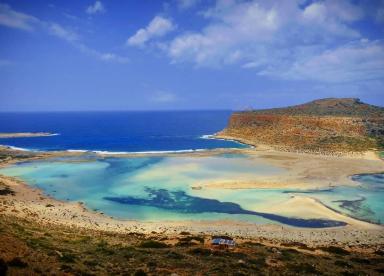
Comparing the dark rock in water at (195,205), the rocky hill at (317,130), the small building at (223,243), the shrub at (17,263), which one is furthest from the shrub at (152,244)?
the rocky hill at (317,130)

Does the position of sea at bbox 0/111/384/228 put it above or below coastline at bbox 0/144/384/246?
above

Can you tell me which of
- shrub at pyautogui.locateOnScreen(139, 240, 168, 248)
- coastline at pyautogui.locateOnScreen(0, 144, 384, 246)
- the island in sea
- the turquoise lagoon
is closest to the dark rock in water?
the turquoise lagoon

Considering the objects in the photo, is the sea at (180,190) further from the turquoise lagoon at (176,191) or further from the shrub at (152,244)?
the shrub at (152,244)

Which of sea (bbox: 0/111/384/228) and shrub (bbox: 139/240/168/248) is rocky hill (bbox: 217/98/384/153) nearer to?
sea (bbox: 0/111/384/228)

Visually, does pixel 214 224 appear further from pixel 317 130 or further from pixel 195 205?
pixel 317 130

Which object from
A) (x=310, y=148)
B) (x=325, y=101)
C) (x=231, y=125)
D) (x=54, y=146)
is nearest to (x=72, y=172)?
(x=54, y=146)

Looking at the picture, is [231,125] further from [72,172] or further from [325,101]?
[72,172]

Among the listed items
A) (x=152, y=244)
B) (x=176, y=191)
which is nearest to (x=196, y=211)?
(x=176, y=191)
